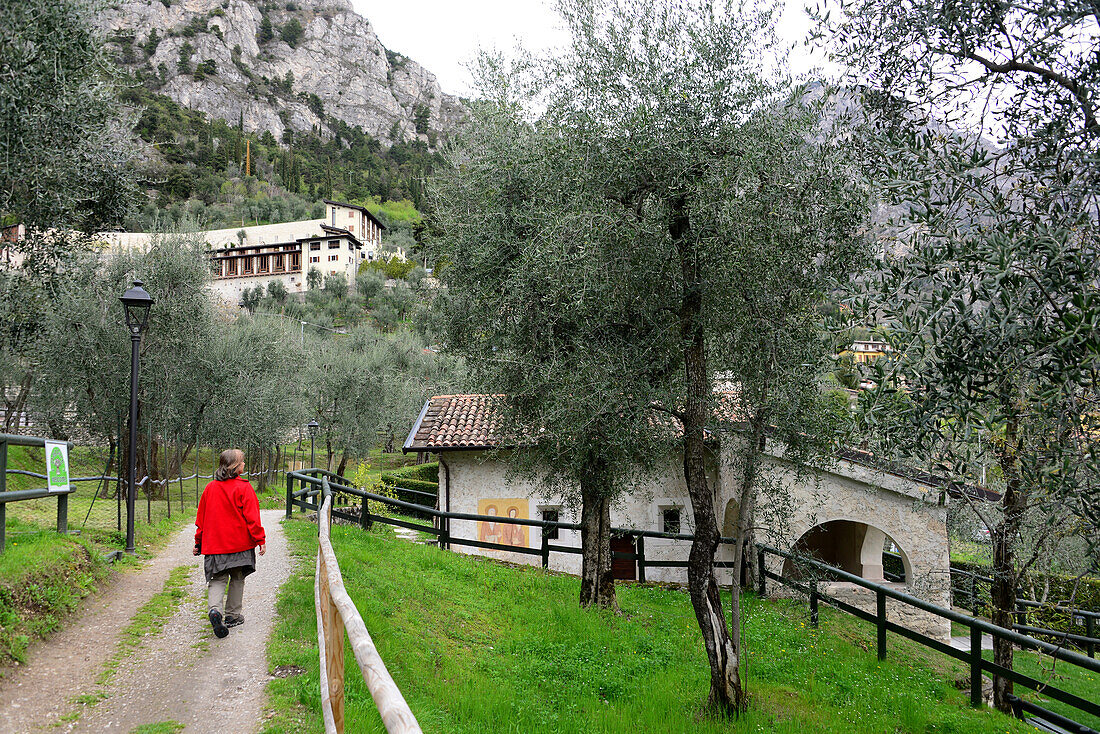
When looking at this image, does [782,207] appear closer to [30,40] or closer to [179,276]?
[30,40]

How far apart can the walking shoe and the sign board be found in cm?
313

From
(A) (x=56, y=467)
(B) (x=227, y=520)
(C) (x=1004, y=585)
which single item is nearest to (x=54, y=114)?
(A) (x=56, y=467)

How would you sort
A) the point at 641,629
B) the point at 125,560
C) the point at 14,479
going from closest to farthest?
1. the point at 125,560
2. the point at 641,629
3. the point at 14,479

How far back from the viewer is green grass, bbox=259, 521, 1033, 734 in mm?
6535

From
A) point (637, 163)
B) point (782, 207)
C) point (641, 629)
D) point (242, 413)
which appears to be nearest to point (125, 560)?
point (641, 629)

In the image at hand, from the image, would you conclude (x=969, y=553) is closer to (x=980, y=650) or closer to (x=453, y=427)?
(x=980, y=650)

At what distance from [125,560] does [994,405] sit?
10.2m

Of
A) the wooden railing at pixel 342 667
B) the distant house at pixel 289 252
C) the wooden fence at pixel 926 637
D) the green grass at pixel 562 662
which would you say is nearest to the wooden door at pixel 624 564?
the wooden fence at pixel 926 637

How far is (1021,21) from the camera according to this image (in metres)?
4.52

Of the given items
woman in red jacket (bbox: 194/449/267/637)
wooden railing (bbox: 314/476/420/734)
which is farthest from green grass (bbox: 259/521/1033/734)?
wooden railing (bbox: 314/476/420/734)

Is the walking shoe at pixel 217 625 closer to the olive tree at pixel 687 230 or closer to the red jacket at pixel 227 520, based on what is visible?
the red jacket at pixel 227 520

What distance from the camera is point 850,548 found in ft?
63.9

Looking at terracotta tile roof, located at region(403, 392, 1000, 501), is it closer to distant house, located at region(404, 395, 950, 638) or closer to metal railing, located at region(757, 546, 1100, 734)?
distant house, located at region(404, 395, 950, 638)

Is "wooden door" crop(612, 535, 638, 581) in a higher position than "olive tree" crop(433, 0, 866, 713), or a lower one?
lower
